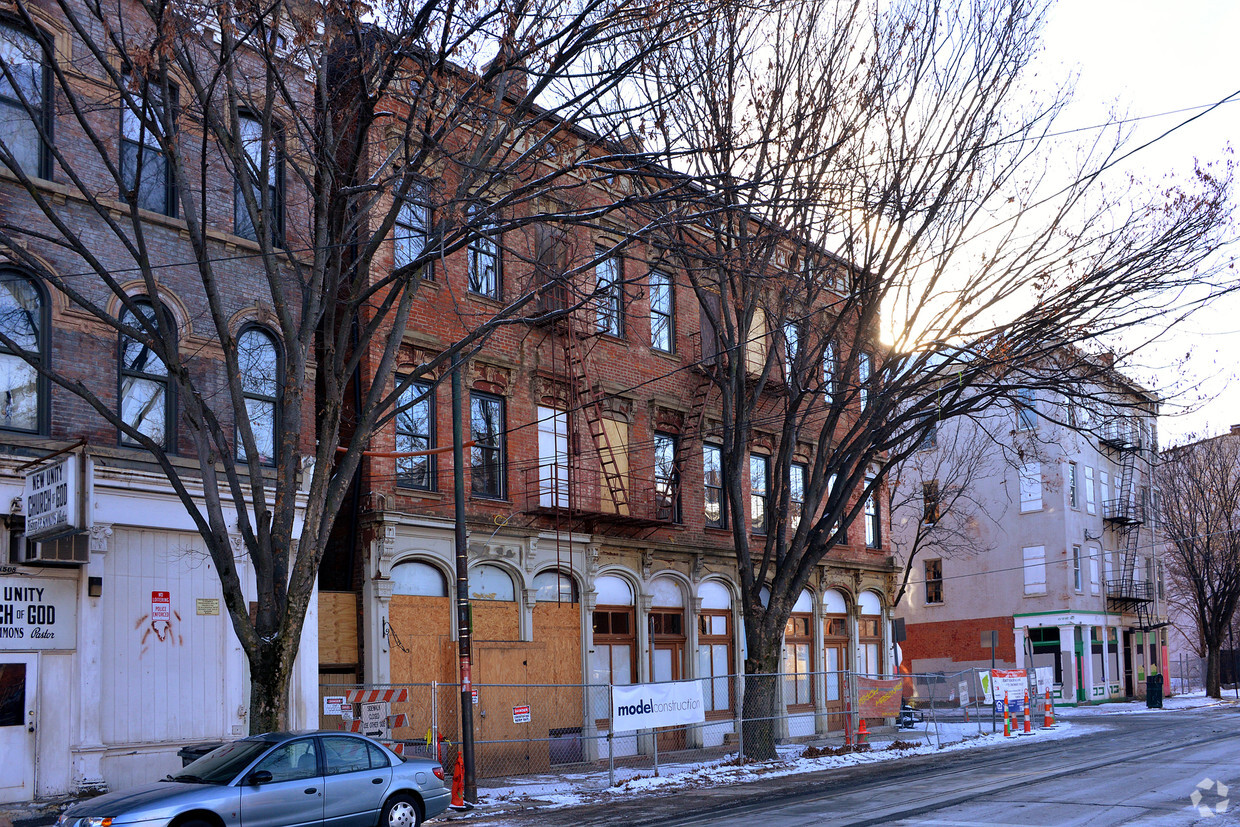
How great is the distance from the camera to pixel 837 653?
105 ft

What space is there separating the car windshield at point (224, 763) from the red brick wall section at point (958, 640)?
39.8 metres

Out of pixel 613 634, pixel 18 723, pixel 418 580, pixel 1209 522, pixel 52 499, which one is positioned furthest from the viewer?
pixel 1209 522

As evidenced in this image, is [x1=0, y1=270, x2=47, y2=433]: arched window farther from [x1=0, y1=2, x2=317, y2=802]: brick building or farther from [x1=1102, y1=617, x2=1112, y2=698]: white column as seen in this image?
[x1=1102, y1=617, x2=1112, y2=698]: white column

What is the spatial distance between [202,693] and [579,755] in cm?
822

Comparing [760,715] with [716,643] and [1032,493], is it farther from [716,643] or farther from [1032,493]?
[1032,493]

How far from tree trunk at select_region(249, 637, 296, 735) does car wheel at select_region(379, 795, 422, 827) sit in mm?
A: 1506

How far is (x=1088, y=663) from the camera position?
46656 millimetres


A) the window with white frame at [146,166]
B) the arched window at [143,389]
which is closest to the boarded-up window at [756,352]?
the window with white frame at [146,166]

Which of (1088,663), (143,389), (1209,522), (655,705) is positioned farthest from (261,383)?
(1209,522)

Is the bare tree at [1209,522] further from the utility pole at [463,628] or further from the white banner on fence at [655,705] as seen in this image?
the utility pole at [463,628]

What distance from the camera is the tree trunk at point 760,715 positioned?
71.4ft

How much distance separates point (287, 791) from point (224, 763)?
2.38ft

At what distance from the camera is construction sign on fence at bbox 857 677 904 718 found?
25438mm

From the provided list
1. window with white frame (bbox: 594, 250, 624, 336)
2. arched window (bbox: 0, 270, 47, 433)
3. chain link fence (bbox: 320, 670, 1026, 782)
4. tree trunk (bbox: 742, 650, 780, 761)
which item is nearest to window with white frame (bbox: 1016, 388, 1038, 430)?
chain link fence (bbox: 320, 670, 1026, 782)
